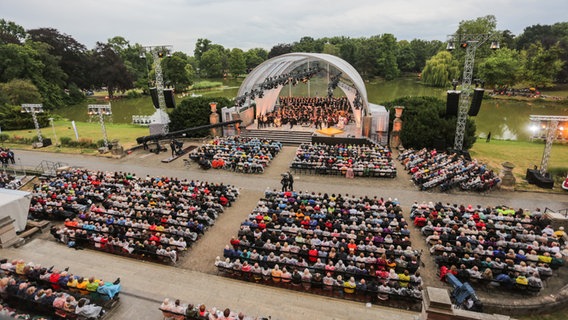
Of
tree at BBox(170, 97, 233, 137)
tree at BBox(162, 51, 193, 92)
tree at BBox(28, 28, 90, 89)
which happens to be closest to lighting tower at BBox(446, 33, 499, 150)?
tree at BBox(170, 97, 233, 137)

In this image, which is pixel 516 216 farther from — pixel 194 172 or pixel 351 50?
pixel 351 50

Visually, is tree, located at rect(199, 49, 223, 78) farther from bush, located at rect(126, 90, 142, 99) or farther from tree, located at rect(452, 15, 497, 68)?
tree, located at rect(452, 15, 497, 68)

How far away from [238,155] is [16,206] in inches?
472

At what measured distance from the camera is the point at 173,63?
61.3m

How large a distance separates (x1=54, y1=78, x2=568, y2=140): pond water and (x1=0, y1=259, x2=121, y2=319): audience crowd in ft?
→ 116

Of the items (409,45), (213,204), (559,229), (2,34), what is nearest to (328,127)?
(213,204)

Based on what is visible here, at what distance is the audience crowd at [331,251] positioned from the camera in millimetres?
9086

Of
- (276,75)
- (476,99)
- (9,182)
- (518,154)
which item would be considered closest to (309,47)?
(276,75)

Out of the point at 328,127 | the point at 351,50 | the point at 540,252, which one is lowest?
the point at 540,252

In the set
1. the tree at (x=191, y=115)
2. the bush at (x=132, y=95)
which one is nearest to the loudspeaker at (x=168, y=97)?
the tree at (x=191, y=115)

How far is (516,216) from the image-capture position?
12.6m

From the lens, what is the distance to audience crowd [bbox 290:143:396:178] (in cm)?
1859

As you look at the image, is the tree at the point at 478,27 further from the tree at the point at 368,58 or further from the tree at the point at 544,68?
the tree at the point at 368,58

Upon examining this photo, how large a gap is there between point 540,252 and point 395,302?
18.4 feet
